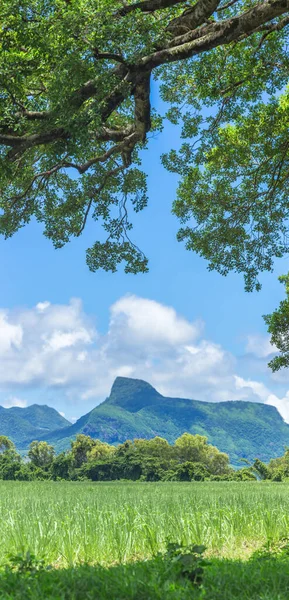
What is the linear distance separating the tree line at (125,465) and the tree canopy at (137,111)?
27.1 meters

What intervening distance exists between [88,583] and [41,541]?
1841 mm

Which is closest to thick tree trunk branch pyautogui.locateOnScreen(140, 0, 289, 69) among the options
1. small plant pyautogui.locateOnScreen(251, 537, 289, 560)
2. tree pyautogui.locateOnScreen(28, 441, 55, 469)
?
small plant pyautogui.locateOnScreen(251, 537, 289, 560)

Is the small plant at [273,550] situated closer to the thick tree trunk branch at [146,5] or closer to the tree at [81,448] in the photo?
the thick tree trunk branch at [146,5]

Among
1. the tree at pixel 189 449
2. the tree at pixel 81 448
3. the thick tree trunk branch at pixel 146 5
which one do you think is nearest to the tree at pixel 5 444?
the tree at pixel 81 448

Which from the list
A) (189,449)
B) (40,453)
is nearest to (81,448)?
(40,453)

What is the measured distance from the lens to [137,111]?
10250 millimetres

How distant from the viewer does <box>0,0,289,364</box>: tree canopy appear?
8.39 metres

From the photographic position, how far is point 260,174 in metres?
14.9

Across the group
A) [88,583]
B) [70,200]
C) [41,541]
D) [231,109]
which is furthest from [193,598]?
[70,200]

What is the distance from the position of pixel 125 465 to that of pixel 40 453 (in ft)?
49.1

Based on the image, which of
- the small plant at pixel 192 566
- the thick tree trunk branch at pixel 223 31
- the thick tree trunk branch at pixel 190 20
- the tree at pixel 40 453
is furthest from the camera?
the tree at pixel 40 453

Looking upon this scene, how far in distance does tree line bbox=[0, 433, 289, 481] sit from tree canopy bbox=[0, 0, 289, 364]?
88.9 ft

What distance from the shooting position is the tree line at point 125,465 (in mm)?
39062

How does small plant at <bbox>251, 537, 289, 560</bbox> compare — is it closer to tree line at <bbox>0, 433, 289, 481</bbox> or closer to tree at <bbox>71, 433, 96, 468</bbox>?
tree line at <bbox>0, 433, 289, 481</bbox>
